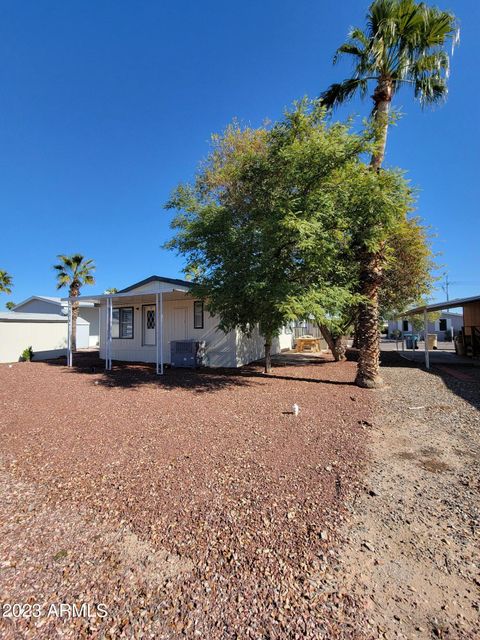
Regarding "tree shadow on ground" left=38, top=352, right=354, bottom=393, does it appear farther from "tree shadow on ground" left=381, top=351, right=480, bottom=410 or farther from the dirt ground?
the dirt ground

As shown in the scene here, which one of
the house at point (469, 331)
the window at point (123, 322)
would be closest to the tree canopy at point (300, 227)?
the window at point (123, 322)

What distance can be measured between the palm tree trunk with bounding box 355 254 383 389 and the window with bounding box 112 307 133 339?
10735 millimetres

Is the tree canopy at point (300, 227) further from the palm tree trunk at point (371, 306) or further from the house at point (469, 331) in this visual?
the house at point (469, 331)

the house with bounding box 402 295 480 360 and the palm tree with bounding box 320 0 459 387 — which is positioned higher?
the palm tree with bounding box 320 0 459 387

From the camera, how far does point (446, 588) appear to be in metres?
2.06

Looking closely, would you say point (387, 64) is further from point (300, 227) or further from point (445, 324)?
point (445, 324)

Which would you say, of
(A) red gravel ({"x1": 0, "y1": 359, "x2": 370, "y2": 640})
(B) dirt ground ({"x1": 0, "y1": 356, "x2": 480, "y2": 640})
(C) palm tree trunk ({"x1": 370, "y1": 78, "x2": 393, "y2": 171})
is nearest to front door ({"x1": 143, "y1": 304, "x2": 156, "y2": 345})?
(A) red gravel ({"x1": 0, "y1": 359, "x2": 370, "y2": 640})

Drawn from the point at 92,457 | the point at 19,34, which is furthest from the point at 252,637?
the point at 19,34

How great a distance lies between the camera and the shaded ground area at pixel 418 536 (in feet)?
6.12

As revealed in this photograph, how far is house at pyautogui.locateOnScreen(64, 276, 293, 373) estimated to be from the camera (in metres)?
12.6

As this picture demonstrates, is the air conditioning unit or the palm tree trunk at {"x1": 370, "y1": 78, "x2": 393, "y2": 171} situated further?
the air conditioning unit

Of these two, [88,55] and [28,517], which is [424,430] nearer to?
[28,517]

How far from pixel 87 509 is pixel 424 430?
197 inches

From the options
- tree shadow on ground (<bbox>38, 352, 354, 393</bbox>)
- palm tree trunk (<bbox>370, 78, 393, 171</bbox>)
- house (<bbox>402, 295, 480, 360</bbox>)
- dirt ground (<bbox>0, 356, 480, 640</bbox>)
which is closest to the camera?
dirt ground (<bbox>0, 356, 480, 640</bbox>)
